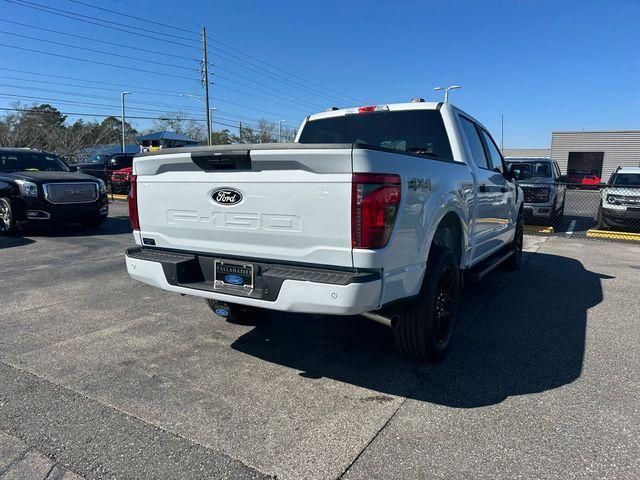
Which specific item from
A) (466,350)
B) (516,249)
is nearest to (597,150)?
(516,249)

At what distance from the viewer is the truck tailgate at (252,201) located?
9.08 feet

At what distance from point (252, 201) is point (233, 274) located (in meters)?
0.52

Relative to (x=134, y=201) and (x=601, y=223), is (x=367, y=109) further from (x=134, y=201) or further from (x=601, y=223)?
(x=601, y=223)

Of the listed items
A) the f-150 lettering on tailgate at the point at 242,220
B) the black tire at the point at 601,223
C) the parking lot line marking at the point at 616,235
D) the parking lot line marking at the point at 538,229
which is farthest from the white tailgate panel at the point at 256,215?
the black tire at the point at 601,223

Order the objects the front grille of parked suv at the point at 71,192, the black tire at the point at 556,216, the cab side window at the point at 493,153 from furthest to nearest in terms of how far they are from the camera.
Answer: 1. the black tire at the point at 556,216
2. the front grille of parked suv at the point at 71,192
3. the cab side window at the point at 493,153

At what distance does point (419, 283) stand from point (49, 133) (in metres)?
46.0

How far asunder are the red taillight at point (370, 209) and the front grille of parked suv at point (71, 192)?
27.9ft

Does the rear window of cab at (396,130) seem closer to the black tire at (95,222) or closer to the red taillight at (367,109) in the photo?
the red taillight at (367,109)

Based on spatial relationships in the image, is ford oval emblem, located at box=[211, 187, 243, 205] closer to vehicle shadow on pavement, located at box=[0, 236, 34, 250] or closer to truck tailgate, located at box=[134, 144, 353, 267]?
truck tailgate, located at box=[134, 144, 353, 267]

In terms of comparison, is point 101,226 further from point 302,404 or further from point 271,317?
point 302,404

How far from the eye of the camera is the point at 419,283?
320cm

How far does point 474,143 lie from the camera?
16.3 feet

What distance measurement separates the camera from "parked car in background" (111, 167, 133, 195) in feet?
58.9

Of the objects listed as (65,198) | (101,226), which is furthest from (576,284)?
(101,226)
